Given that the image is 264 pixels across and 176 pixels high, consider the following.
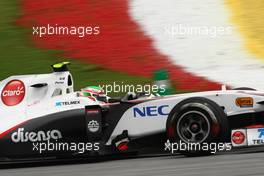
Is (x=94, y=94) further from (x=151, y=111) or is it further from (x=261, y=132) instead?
(x=261, y=132)

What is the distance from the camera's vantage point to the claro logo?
9.79 meters

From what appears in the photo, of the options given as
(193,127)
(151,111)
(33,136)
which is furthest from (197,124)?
(33,136)

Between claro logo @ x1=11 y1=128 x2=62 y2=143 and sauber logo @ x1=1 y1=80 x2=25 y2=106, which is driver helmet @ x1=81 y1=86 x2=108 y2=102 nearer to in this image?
claro logo @ x1=11 y1=128 x2=62 y2=143

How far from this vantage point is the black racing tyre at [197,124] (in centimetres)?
923

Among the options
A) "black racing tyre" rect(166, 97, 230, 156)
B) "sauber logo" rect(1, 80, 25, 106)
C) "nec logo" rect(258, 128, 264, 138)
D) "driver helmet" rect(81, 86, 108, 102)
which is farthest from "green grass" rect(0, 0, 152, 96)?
"nec logo" rect(258, 128, 264, 138)

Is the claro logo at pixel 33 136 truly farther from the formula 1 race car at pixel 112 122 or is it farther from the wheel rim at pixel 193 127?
the wheel rim at pixel 193 127

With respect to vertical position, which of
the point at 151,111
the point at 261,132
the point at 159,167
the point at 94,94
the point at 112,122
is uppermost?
the point at 94,94

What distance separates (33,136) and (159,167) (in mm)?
2030

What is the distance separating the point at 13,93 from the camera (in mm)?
10273

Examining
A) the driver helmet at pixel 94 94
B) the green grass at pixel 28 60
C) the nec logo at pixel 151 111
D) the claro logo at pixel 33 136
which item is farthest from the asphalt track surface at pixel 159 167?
the green grass at pixel 28 60

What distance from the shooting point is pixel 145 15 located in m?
17.1

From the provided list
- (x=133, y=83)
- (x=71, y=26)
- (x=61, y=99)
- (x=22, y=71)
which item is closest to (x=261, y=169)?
(x=61, y=99)

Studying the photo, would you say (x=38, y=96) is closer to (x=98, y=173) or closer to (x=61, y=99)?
(x=61, y=99)

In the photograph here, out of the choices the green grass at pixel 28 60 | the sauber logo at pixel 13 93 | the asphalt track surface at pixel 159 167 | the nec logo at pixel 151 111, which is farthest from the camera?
the green grass at pixel 28 60
